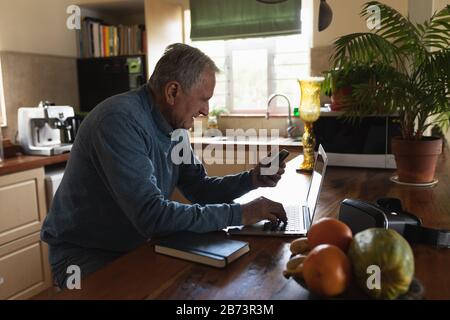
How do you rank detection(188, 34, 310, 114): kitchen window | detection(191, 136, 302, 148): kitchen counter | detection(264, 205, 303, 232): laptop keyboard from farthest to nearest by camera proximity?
1. detection(188, 34, 310, 114): kitchen window
2. detection(191, 136, 302, 148): kitchen counter
3. detection(264, 205, 303, 232): laptop keyboard

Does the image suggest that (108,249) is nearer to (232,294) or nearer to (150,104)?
(150,104)

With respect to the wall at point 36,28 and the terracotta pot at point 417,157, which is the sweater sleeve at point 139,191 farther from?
the wall at point 36,28

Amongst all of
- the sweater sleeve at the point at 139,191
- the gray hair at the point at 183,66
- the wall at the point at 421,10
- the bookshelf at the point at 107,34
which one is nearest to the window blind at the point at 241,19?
the bookshelf at the point at 107,34

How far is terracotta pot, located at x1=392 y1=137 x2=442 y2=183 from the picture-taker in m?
1.75

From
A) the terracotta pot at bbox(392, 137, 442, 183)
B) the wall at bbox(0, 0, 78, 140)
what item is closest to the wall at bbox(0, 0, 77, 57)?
the wall at bbox(0, 0, 78, 140)

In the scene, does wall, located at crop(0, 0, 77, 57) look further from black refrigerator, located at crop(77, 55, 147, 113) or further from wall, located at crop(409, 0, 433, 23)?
wall, located at crop(409, 0, 433, 23)

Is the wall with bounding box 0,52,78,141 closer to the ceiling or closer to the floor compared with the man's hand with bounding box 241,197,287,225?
closer to the ceiling

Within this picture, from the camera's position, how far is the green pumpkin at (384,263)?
2.41ft

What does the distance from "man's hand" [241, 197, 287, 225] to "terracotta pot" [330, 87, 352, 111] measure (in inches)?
46.3

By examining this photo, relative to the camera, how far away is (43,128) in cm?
293

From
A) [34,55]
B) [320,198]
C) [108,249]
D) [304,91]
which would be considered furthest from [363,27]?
[108,249]

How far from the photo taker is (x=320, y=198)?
1599 mm

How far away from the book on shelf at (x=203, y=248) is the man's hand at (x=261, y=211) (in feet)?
0.40
